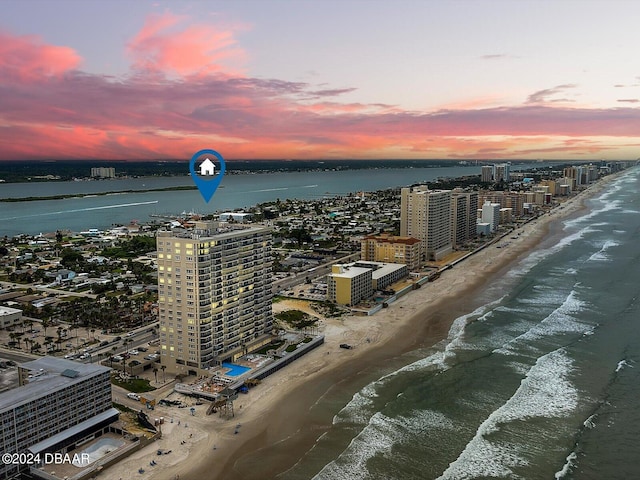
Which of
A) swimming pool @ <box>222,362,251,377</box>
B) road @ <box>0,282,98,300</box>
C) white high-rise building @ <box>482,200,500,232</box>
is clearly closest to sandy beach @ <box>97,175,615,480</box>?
swimming pool @ <box>222,362,251,377</box>

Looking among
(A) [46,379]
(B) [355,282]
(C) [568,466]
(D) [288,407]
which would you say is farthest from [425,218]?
(A) [46,379]

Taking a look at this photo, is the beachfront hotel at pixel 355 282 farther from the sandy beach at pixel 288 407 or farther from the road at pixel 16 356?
the road at pixel 16 356

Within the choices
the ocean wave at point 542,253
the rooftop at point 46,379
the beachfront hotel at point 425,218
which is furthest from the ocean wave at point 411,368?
the beachfront hotel at point 425,218

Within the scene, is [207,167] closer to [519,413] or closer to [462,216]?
[519,413]

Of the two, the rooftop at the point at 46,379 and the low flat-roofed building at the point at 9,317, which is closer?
the rooftop at the point at 46,379

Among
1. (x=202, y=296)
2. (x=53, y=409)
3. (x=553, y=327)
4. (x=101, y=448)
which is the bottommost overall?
(x=101, y=448)

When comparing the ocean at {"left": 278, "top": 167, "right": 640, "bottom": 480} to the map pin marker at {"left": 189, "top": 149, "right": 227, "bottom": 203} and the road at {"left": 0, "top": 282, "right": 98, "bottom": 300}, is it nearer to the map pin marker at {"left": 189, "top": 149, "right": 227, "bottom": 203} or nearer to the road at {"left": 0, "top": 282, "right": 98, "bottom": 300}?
the map pin marker at {"left": 189, "top": 149, "right": 227, "bottom": 203}

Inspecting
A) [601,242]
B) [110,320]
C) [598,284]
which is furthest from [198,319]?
[601,242]
